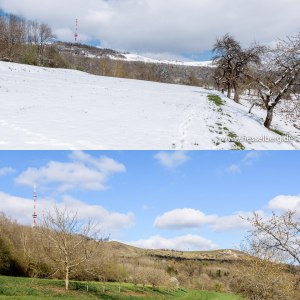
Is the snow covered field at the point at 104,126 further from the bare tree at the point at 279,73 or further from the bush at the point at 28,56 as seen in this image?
the bush at the point at 28,56

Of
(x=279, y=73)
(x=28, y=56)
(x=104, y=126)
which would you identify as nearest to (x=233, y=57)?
(x=279, y=73)

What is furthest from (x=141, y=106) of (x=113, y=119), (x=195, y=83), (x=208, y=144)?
(x=195, y=83)

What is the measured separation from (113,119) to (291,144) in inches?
420

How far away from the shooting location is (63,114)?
515 inches

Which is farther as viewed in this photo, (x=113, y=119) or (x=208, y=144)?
(x=113, y=119)

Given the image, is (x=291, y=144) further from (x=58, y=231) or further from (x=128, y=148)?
(x=58, y=231)

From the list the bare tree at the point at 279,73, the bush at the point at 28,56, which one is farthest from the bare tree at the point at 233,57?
the bush at the point at 28,56

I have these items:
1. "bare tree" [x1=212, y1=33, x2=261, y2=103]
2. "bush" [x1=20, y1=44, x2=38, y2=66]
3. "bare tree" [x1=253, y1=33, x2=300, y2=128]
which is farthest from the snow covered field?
"bush" [x1=20, y1=44, x2=38, y2=66]

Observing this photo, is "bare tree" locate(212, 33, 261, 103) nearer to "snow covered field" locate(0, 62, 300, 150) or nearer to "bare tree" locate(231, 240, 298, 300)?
"snow covered field" locate(0, 62, 300, 150)

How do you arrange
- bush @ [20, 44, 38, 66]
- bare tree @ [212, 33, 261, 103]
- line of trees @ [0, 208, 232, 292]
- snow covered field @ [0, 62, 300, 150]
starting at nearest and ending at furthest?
snow covered field @ [0, 62, 300, 150]
line of trees @ [0, 208, 232, 292]
bare tree @ [212, 33, 261, 103]
bush @ [20, 44, 38, 66]

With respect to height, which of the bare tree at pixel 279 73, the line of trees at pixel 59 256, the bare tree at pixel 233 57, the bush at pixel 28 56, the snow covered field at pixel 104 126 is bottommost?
the line of trees at pixel 59 256

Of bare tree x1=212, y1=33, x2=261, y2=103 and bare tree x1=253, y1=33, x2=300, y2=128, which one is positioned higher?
bare tree x1=212, y1=33, x2=261, y2=103

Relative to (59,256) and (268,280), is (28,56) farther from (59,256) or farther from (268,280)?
(268,280)

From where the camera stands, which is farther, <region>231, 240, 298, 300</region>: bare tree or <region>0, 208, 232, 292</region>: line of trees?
<region>0, 208, 232, 292</region>: line of trees
